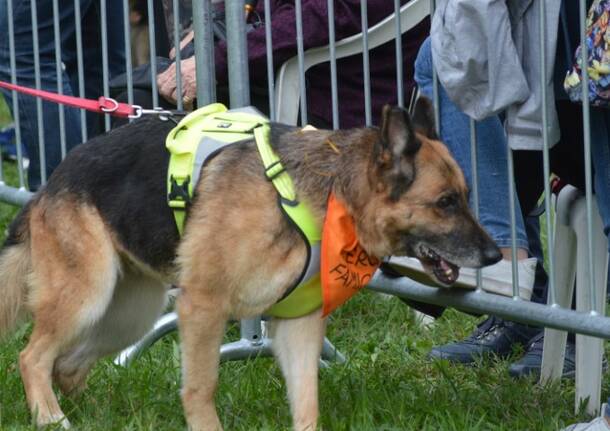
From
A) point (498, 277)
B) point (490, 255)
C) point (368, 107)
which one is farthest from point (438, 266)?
point (368, 107)

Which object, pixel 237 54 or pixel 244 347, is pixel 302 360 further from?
pixel 237 54

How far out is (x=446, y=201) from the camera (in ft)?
12.7

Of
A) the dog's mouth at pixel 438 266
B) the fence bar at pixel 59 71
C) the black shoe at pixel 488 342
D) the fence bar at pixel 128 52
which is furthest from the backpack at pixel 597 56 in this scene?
the fence bar at pixel 59 71

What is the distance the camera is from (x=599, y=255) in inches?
171

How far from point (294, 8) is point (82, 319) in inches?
64.4

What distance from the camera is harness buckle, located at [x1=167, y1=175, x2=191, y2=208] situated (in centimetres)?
409

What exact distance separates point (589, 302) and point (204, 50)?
1774 millimetres

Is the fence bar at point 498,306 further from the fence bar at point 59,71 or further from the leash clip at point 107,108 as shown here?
the fence bar at point 59,71

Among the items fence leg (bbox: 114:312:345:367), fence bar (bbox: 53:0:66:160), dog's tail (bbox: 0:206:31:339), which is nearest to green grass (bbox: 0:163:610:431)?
fence leg (bbox: 114:312:345:367)

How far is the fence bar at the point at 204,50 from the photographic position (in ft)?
16.2

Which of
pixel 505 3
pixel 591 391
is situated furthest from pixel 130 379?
pixel 505 3

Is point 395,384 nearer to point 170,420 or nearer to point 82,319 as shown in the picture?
point 170,420

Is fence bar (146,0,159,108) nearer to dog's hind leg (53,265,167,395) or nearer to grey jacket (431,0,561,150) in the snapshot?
dog's hind leg (53,265,167,395)

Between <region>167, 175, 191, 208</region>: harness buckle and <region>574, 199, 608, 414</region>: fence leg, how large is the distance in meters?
1.32
